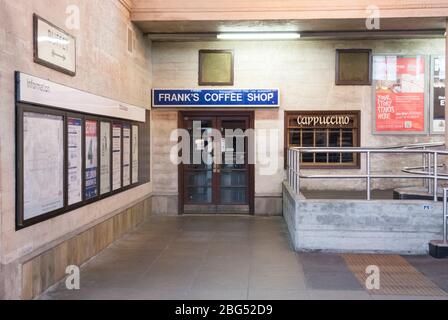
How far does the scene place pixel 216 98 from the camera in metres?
11.9

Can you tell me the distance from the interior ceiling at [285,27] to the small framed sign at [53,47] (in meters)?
3.75

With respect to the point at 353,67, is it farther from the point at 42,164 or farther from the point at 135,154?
the point at 42,164

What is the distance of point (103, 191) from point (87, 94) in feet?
5.41

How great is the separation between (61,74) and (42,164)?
1.25m

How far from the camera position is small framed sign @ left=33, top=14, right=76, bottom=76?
5801 millimetres

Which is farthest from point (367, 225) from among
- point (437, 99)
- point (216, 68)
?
point (216, 68)

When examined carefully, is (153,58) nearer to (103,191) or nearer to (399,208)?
(103,191)

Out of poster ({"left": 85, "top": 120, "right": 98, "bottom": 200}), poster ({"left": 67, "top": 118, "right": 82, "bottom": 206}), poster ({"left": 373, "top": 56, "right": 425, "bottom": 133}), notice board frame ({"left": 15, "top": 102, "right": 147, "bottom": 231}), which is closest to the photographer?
notice board frame ({"left": 15, "top": 102, "right": 147, "bottom": 231})

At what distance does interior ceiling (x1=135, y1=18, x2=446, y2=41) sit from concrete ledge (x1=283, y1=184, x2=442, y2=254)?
159 inches

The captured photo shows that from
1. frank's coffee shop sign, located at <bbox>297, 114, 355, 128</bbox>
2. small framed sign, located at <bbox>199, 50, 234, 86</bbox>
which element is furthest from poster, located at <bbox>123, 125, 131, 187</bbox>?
frank's coffee shop sign, located at <bbox>297, 114, 355, 128</bbox>

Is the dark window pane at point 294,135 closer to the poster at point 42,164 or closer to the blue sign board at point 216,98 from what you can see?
the blue sign board at point 216,98

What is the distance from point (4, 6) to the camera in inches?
200

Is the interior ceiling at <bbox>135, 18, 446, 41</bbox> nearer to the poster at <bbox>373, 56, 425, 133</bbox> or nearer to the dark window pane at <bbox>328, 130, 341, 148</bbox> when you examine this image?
the poster at <bbox>373, 56, 425, 133</bbox>

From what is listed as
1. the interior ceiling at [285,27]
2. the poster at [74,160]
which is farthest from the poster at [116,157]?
the interior ceiling at [285,27]
